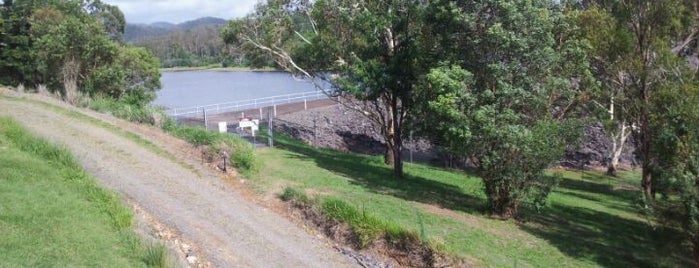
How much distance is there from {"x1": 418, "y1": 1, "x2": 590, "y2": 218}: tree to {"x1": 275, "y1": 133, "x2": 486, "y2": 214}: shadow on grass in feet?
4.76

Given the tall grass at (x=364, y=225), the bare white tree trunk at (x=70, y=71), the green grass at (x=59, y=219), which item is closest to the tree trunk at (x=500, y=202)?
the tall grass at (x=364, y=225)

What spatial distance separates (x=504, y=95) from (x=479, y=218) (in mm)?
2885

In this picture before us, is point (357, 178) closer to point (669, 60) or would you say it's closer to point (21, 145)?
point (21, 145)

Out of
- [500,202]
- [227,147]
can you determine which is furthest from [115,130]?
[500,202]

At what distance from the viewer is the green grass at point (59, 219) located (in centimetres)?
747

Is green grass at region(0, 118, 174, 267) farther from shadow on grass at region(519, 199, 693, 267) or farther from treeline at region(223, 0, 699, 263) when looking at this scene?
shadow on grass at region(519, 199, 693, 267)

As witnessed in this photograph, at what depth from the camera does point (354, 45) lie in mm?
20859

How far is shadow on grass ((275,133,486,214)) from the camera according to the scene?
1565 centimetres

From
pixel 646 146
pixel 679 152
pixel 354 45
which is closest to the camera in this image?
pixel 679 152

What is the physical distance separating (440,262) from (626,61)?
12.7m

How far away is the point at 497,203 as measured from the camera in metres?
14.6

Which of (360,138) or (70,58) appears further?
(360,138)

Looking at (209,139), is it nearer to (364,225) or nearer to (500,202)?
(364,225)

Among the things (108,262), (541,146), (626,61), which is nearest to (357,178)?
(541,146)
